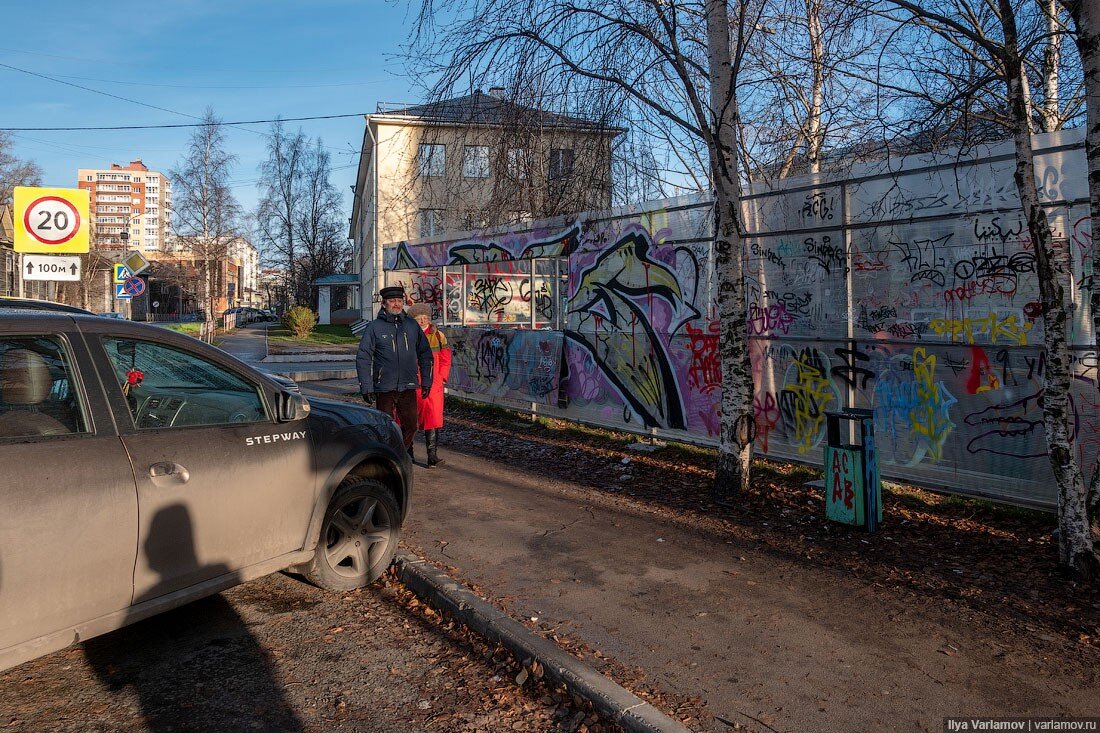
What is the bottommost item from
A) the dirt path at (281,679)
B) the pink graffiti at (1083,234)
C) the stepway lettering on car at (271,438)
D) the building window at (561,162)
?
the dirt path at (281,679)

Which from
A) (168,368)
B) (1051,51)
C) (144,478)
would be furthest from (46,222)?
(1051,51)

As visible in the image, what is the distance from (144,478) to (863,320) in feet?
19.3

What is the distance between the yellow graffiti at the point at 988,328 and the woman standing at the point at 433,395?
4876 mm

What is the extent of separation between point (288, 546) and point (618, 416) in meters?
6.03

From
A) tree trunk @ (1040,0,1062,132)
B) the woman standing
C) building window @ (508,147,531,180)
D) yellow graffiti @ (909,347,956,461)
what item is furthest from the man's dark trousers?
tree trunk @ (1040,0,1062,132)

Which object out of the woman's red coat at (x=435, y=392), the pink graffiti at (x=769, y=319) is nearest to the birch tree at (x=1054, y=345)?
the pink graffiti at (x=769, y=319)

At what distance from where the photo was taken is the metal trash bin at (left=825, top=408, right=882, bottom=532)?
5.80 meters

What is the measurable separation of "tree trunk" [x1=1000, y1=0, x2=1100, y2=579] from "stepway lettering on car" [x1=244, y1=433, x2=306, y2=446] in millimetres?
4579

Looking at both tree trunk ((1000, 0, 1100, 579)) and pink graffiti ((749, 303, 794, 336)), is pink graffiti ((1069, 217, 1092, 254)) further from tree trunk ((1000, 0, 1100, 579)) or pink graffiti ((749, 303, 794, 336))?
pink graffiti ((749, 303, 794, 336))

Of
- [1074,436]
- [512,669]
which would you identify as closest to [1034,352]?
[1074,436]

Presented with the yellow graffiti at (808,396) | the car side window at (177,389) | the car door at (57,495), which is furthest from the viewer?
the yellow graffiti at (808,396)

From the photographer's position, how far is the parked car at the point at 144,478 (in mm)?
3090

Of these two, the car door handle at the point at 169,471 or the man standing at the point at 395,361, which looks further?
the man standing at the point at 395,361

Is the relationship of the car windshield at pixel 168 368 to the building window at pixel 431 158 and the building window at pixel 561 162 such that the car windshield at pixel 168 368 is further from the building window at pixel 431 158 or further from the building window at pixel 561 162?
the building window at pixel 561 162
